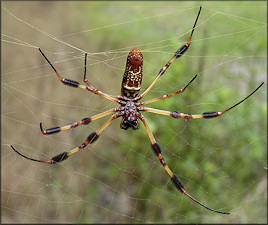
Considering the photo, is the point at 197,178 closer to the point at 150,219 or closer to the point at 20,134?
the point at 150,219

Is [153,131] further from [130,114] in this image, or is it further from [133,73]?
[133,73]

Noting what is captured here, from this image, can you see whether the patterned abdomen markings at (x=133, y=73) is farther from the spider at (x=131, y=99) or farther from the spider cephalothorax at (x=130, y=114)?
the spider cephalothorax at (x=130, y=114)

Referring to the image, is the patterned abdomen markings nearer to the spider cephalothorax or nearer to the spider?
the spider

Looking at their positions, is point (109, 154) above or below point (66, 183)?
above

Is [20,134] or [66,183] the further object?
[20,134]

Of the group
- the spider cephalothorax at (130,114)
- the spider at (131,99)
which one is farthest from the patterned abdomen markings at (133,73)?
the spider cephalothorax at (130,114)

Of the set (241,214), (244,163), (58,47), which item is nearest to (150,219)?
(241,214)

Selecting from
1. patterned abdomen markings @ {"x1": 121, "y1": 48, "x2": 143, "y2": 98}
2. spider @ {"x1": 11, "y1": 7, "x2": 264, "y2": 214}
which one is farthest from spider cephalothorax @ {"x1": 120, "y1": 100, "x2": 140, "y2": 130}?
patterned abdomen markings @ {"x1": 121, "y1": 48, "x2": 143, "y2": 98}
